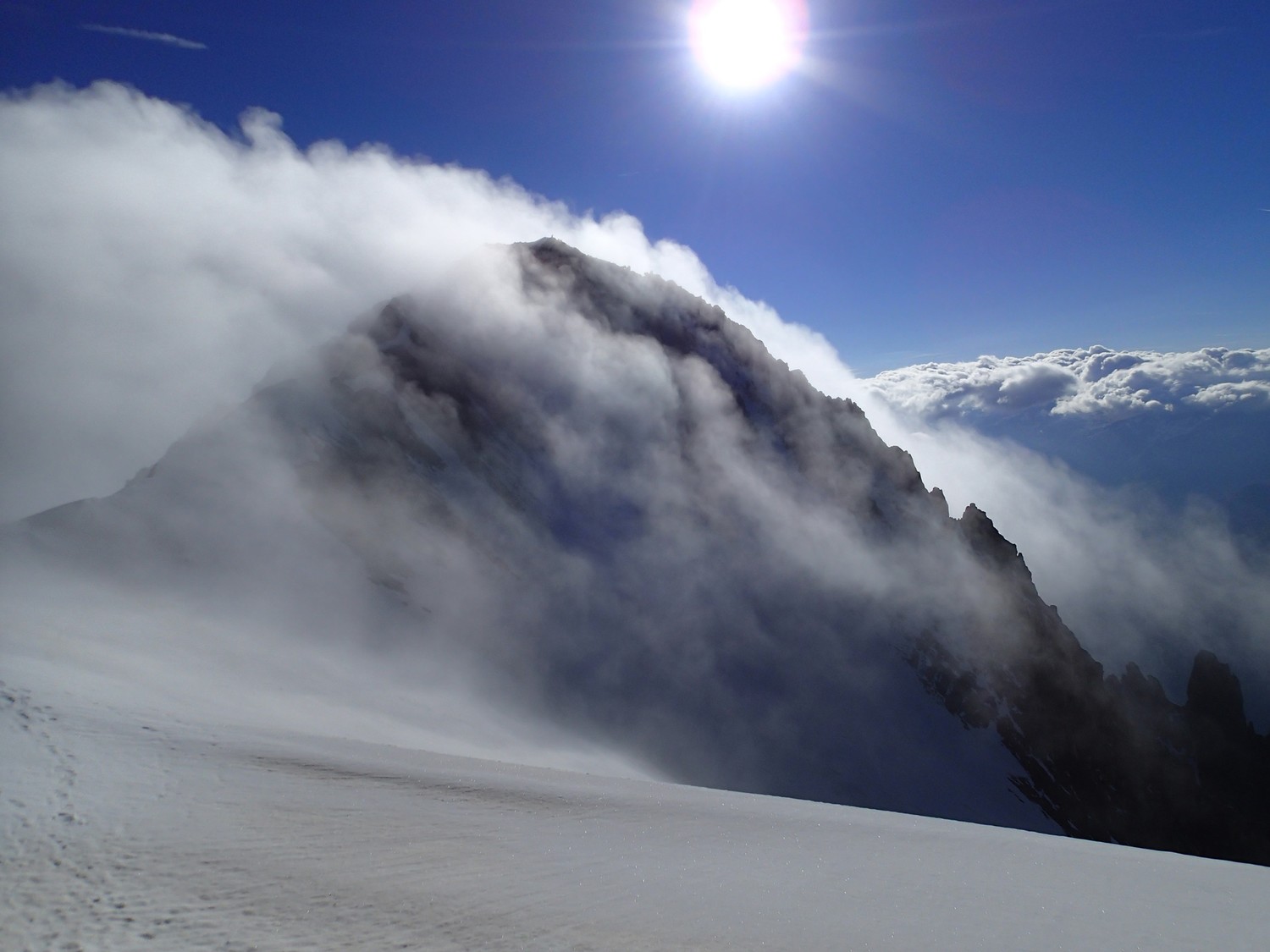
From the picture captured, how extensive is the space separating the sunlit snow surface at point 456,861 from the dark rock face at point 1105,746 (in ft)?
198

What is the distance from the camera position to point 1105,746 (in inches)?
3334

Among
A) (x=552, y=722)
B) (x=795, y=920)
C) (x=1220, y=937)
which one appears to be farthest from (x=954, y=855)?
(x=552, y=722)

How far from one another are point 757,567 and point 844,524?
66.0ft

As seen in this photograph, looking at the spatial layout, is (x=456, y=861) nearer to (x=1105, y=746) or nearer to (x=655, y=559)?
(x=655, y=559)

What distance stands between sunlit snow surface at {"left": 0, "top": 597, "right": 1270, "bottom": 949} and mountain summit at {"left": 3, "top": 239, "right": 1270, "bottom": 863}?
1873 cm

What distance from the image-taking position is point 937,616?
7962 centimetres

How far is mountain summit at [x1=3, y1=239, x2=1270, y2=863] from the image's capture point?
3928 centimetres

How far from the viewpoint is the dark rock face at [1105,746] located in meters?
70.7

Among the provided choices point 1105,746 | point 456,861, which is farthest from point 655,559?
point 1105,746

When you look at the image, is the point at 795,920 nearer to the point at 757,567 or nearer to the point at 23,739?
the point at 23,739

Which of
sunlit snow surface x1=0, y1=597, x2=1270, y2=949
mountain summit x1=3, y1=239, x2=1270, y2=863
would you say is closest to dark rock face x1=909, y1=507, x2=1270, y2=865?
mountain summit x1=3, y1=239, x2=1270, y2=863

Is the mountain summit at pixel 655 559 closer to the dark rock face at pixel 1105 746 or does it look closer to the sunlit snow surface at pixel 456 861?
the dark rock face at pixel 1105 746

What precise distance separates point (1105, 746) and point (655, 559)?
219 ft

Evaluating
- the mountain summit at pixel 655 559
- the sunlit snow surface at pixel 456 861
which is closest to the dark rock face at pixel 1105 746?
the mountain summit at pixel 655 559
